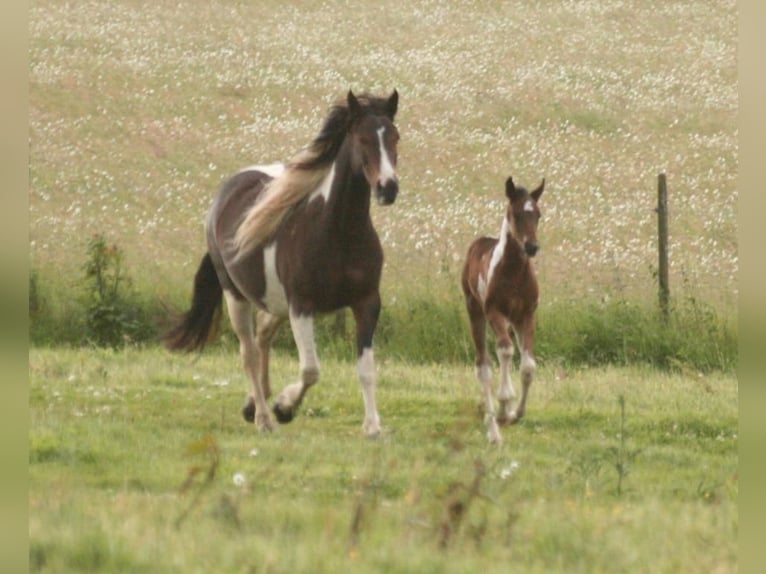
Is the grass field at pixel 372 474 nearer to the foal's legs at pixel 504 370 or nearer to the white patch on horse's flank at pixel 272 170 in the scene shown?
the foal's legs at pixel 504 370

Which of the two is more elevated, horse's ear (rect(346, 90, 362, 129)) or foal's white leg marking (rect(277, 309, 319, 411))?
horse's ear (rect(346, 90, 362, 129))

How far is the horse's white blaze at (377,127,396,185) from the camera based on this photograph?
34.3ft

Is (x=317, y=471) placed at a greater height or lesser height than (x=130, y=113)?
lesser

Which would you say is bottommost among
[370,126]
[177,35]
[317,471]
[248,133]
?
[317,471]

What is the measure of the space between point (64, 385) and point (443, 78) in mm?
33516

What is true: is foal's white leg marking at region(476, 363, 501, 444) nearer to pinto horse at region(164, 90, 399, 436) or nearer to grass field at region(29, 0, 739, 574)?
grass field at region(29, 0, 739, 574)

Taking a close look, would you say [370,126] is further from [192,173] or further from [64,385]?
[192,173]

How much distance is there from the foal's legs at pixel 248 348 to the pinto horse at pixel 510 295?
184cm

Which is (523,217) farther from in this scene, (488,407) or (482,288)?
(488,407)

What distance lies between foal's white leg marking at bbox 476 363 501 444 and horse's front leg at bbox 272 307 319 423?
1331 millimetres

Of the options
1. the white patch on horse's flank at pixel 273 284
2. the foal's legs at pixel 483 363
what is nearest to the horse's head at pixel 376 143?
the white patch on horse's flank at pixel 273 284

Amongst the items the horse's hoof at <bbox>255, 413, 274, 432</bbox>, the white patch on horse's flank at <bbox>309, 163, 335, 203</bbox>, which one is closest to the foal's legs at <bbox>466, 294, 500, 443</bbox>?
the horse's hoof at <bbox>255, 413, 274, 432</bbox>

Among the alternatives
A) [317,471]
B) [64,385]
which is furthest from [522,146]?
[317,471]

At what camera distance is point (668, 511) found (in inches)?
277
